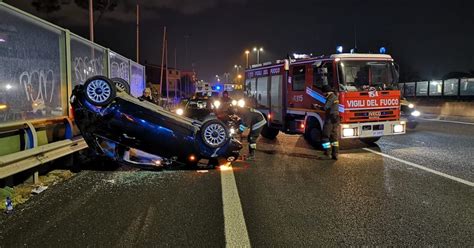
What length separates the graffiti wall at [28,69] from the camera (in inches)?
229

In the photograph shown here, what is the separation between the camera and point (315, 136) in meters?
10.9

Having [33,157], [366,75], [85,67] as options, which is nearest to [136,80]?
[85,67]

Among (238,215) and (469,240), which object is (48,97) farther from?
(469,240)

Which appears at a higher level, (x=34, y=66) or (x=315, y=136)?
(x=34, y=66)

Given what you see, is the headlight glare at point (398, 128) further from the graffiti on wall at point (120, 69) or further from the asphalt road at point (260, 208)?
the graffiti on wall at point (120, 69)

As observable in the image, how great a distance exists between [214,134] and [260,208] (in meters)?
2.33

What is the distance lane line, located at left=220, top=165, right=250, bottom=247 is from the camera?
4125mm

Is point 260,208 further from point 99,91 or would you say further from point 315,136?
point 315,136

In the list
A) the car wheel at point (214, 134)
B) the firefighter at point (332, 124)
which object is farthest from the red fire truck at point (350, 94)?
the car wheel at point (214, 134)

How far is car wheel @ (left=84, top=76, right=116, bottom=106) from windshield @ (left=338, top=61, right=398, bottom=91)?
5.69 metres

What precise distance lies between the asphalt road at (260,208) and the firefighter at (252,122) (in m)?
0.81

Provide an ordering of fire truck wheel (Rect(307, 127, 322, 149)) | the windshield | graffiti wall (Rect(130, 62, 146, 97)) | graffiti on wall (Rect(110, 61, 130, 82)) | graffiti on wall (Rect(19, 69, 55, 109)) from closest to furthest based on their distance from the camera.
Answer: graffiti on wall (Rect(19, 69, 55, 109)), the windshield, fire truck wheel (Rect(307, 127, 322, 149)), graffiti on wall (Rect(110, 61, 130, 82)), graffiti wall (Rect(130, 62, 146, 97))

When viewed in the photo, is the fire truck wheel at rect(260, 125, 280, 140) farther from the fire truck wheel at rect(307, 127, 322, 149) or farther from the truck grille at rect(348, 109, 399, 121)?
the truck grille at rect(348, 109, 399, 121)

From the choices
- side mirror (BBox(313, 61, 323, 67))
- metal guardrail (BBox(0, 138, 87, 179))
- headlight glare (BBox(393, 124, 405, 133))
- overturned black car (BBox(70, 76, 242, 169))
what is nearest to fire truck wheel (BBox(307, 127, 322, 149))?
side mirror (BBox(313, 61, 323, 67))
